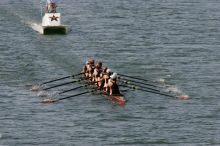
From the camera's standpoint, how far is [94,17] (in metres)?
85.8

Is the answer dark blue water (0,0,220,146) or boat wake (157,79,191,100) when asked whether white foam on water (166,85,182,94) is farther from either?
dark blue water (0,0,220,146)

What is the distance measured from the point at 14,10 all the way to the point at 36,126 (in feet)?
126

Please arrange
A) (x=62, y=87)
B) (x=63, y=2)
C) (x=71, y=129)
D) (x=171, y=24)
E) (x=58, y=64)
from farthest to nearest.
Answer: (x=63, y=2) → (x=171, y=24) → (x=58, y=64) → (x=62, y=87) → (x=71, y=129)

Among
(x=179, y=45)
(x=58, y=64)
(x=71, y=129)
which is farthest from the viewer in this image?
(x=179, y=45)

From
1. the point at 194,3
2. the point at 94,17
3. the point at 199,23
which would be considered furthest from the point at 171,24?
the point at 194,3

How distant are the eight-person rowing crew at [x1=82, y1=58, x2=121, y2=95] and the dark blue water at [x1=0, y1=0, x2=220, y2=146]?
91 centimetres

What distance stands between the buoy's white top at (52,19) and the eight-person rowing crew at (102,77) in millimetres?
14311

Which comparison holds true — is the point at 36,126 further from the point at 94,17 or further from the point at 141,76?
the point at 94,17

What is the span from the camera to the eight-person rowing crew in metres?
53.8

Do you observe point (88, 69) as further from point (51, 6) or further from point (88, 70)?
point (51, 6)

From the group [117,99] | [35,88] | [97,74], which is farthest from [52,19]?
[117,99]

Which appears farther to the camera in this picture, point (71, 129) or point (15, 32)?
point (15, 32)

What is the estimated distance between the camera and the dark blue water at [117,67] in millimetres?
48844

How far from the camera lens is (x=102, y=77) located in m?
55.7
